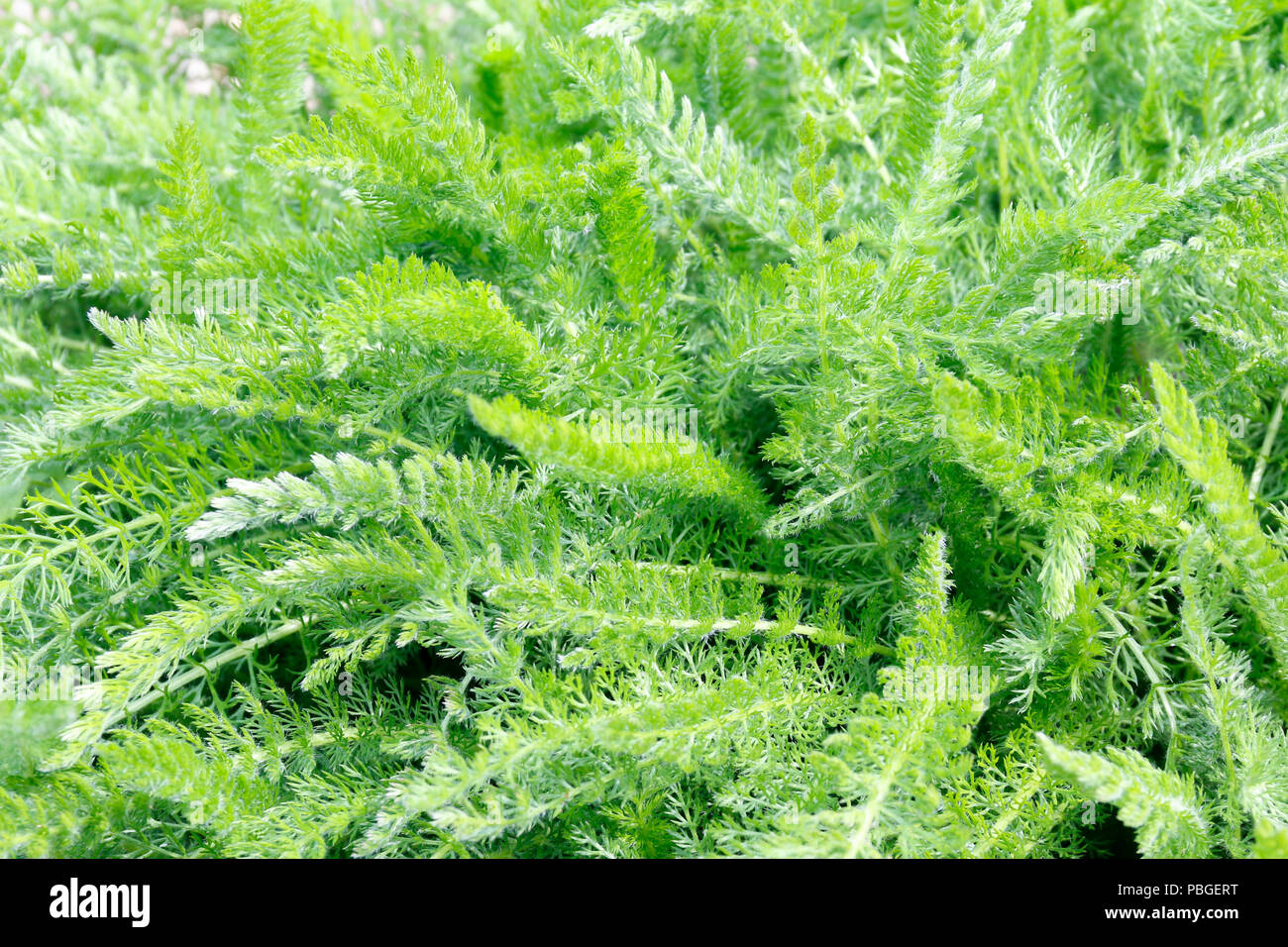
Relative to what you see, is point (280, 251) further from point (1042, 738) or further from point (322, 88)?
point (1042, 738)

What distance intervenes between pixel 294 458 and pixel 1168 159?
747 millimetres

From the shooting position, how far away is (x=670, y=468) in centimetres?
57

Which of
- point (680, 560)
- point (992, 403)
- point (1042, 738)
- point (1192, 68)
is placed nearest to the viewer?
point (1042, 738)

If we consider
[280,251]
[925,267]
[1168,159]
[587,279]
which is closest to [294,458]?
[280,251]

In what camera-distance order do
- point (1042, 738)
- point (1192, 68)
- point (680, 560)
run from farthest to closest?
point (1192, 68)
point (680, 560)
point (1042, 738)

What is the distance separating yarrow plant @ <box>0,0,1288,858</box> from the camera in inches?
22.3

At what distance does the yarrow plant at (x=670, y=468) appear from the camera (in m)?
0.57

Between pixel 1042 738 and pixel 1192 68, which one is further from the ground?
pixel 1192 68

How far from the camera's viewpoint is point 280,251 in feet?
2.41

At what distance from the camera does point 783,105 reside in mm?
919

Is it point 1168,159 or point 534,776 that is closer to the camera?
point 534,776
